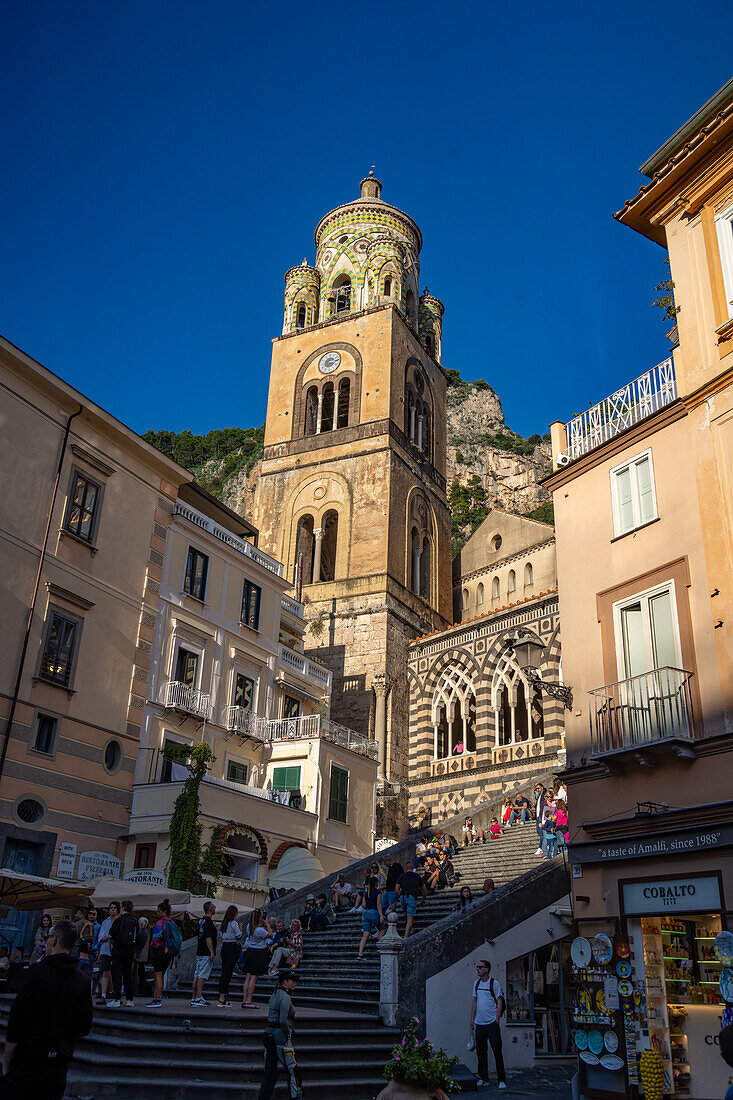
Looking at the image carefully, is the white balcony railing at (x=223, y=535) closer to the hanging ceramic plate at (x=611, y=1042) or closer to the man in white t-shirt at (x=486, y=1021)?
the man in white t-shirt at (x=486, y=1021)

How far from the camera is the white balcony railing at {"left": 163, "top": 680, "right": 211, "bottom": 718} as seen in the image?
2428cm

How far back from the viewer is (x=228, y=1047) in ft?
33.7

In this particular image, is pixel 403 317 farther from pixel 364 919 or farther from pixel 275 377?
pixel 364 919

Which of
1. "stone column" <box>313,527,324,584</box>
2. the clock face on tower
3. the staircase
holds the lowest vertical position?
the staircase

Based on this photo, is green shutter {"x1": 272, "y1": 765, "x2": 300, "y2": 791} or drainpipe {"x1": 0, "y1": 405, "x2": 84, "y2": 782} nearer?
drainpipe {"x1": 0, "y1": 405, "x2": 84, "y2": 782}

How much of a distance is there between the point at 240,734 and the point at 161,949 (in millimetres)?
13156

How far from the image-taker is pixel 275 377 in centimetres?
4547

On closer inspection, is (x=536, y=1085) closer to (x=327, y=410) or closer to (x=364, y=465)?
(x=364, y=465)

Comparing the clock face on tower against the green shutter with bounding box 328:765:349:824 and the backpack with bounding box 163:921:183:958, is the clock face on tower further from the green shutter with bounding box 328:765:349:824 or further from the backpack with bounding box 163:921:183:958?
the backpack with bounding box 163:921:183:958

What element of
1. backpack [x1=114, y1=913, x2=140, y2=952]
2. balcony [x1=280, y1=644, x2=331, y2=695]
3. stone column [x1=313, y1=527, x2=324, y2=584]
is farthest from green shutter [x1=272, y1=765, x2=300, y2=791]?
backpack [x1=114, y1=913, x2=140, y2=952]

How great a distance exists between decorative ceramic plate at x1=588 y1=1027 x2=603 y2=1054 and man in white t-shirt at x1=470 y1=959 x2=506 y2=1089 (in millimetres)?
1577

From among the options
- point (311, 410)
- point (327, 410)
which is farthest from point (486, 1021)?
point (311, 410)

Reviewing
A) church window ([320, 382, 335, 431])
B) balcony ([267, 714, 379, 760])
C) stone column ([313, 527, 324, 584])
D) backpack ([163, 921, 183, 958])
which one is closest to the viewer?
backpack ([163, 921, 183, 958])

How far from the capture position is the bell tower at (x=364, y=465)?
36125 millimetres
